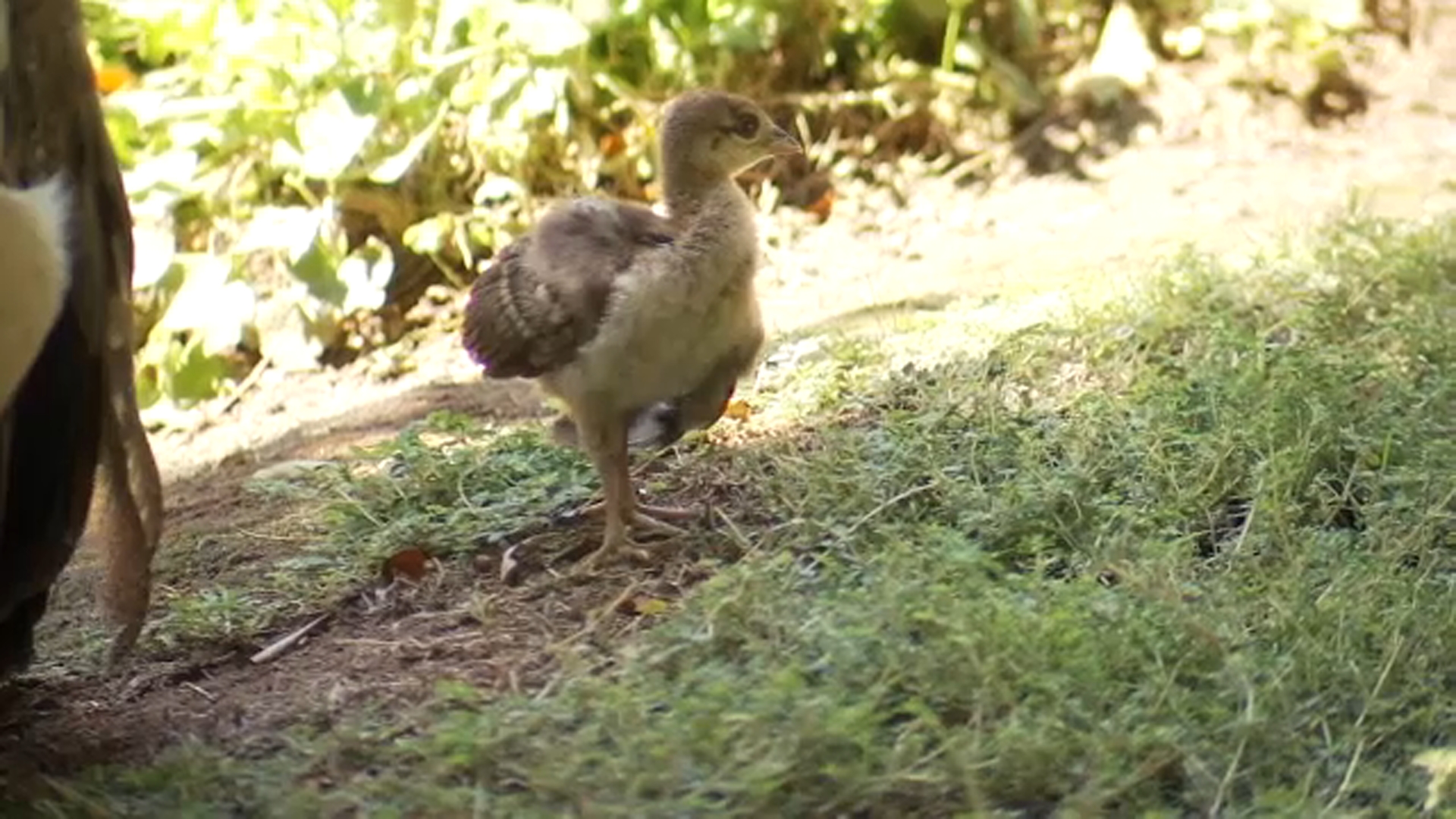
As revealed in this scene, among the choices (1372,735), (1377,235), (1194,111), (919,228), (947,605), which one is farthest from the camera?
(1194,111)

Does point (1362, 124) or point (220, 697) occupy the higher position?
point (220, 697)

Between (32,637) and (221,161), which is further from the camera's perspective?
(221,161)

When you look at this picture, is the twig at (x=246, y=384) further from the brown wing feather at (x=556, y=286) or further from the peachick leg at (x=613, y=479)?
the peachick leg at (x=613, y=479)

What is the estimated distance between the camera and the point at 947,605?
275 cm

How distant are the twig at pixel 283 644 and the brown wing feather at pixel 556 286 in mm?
519

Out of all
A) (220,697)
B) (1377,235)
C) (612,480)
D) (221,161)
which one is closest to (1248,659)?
(612,480)

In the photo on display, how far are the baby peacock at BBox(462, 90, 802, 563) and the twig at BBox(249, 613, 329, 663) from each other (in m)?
0.46

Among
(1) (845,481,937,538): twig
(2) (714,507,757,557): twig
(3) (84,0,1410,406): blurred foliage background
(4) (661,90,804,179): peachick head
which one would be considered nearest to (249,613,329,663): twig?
(2) (714,507,757,557): twig

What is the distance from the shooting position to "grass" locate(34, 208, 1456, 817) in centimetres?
241

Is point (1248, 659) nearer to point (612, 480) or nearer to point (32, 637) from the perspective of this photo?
point (612, 480)

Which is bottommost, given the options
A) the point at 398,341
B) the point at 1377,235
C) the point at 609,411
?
the point at 398,341

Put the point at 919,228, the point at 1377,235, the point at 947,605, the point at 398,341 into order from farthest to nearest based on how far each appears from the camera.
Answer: the point at 919,228
the point at 398,341
the point at 1377,235
the point at 947,605

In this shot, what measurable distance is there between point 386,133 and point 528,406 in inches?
55.0

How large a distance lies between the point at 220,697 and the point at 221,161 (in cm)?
296
